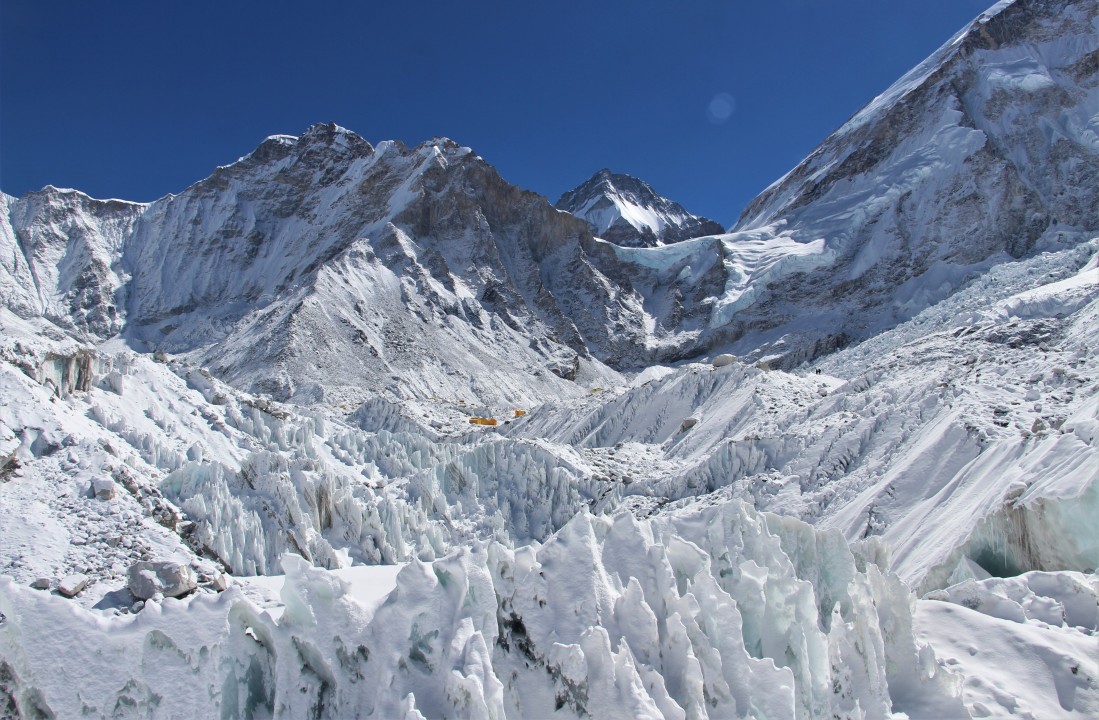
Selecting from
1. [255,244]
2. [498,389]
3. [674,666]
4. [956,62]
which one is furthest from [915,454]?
[255,244]

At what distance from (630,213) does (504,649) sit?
6834 inches

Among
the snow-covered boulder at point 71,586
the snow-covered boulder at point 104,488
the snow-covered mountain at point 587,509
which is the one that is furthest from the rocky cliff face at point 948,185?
the snow-covered boulder at point 71,586

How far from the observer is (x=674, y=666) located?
858cm

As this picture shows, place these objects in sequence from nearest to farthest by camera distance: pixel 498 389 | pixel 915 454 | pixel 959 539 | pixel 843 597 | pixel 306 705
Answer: pixel 306 705 < pixel 843 597 < pixel 959 539 < pixel 915 454 < pixel 498 389

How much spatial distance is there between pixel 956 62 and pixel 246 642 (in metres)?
108

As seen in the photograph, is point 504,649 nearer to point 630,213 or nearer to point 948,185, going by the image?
point 948,185

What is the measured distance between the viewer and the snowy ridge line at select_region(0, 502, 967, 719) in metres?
8.05

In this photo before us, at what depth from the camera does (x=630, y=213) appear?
177m

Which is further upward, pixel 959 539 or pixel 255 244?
pixel 255 244

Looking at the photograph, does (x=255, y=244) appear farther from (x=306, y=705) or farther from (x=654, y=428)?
(x=306, y=705)

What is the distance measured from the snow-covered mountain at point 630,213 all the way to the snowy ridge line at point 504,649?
142 m

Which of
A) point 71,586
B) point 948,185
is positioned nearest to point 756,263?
point 948,185

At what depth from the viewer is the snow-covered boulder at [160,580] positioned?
12141 millimetres

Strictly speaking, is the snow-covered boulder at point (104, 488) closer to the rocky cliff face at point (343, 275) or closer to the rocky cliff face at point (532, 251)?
the rocky cliff face at point (532, 251)
